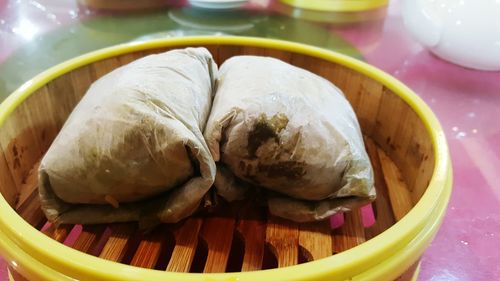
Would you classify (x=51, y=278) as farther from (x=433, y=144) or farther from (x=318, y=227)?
(x=433, y=144)

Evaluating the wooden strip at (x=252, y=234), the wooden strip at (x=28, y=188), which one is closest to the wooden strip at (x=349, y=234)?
the wooden strip at (x=252, y=234)

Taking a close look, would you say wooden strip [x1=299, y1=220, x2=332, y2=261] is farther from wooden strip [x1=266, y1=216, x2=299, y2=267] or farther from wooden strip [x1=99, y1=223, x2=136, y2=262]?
wooden strip [x1=99, y1=223, x2=136, y2=262]

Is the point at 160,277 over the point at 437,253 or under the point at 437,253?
over

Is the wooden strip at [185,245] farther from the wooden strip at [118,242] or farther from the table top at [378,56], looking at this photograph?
the table top at [378,56]

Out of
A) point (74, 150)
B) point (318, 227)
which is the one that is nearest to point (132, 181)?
point (74, 150)

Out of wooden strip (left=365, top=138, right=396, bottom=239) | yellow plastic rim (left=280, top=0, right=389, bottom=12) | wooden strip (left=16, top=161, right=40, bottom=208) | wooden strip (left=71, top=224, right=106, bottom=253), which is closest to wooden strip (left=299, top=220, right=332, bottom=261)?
wooden strip (left=365, top=138, right=396, bottom=239)
